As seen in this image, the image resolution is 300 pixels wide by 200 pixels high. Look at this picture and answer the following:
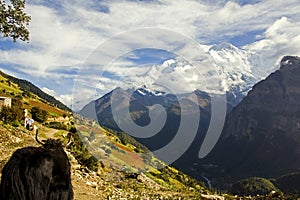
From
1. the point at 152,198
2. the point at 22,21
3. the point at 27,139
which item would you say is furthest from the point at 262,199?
the point at 22,21

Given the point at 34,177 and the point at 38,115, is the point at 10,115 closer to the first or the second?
the point at 38,115

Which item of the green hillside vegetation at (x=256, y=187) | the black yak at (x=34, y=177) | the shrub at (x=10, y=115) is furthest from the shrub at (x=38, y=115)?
the green hillside vegetation at (x=256, y=187)

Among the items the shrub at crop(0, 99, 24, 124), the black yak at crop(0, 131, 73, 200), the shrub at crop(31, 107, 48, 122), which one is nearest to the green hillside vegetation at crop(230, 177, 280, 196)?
the shrub at crop(31, 107, 48, 122)

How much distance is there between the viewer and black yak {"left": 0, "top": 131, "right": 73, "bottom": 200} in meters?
→ 3.53

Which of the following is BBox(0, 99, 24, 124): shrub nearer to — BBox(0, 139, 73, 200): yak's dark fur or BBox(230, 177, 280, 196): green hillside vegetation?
BBox(0, 139, 73, 200): yak's dark fur

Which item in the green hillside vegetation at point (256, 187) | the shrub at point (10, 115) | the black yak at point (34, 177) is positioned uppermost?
the shrub at point (10, 115)

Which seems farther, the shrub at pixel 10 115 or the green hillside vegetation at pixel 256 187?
the green hillside vegetation at pixel 256 187

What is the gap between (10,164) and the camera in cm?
362

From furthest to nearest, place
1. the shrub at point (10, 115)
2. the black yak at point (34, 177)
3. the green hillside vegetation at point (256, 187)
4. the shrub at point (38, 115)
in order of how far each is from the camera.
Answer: the green hillside vegetation at point (256, 187)
the shrub at point (38, 115)
the shrub at point (10, 115)
the black yak at point (34, 177)

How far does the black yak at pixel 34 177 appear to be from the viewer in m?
3.53

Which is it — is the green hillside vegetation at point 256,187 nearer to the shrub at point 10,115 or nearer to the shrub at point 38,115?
the shrub at point 38,115

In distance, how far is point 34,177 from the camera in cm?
360

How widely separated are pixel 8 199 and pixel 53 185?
1.52 feet

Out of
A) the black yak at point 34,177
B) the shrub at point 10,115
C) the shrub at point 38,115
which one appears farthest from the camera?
the shrub at point 38,115
